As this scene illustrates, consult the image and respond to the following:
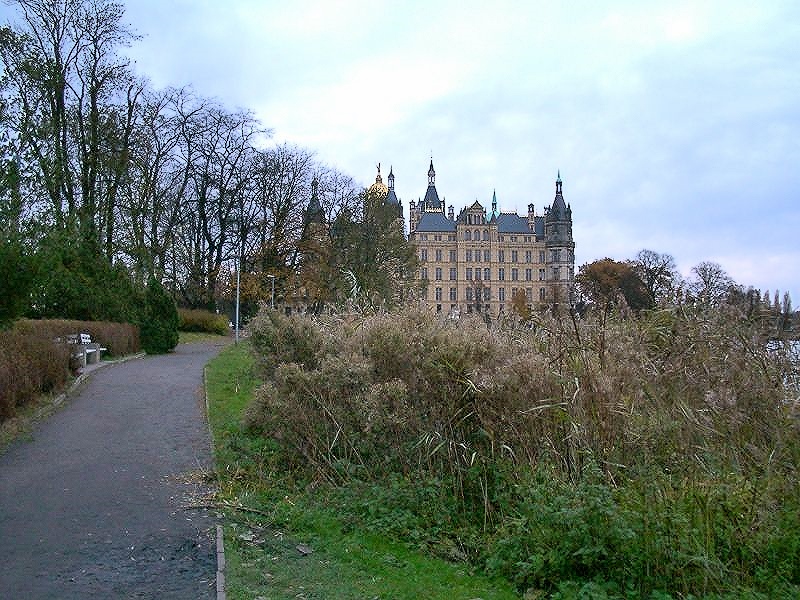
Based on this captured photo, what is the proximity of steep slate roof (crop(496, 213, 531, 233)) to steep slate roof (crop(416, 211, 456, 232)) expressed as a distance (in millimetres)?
5603

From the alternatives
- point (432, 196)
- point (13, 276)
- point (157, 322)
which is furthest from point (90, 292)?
point (432, 196)

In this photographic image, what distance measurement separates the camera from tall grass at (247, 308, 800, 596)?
631 centimetres

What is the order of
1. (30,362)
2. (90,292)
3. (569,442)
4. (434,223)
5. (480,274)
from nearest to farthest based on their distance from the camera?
(569,442), (30,362), (90,292), (480,274), (434,223)

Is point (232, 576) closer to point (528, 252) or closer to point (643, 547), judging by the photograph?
point (643, 547)

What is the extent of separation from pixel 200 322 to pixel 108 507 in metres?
38.1

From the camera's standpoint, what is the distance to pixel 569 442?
7852 millimetres

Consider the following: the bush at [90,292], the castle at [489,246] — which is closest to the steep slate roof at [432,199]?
the castle at [489,246]

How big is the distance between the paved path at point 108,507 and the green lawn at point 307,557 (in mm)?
331

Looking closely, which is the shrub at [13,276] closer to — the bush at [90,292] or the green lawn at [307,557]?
the green lawn at [307,557]

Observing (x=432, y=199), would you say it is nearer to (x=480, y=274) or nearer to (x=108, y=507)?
(x=480, y=274)

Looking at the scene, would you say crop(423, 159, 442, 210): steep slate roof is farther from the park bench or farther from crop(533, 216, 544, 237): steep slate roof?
the park bench

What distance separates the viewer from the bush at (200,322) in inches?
1785

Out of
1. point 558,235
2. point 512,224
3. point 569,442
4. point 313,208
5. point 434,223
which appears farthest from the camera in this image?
point 512,224

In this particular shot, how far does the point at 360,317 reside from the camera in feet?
38.8
